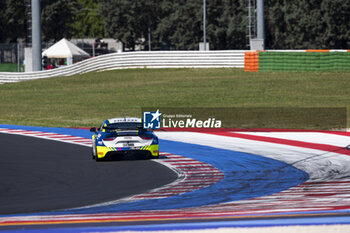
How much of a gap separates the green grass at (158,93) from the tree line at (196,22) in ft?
98.4

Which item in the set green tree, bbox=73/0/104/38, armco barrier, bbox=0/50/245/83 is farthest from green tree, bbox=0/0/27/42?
armco barrier, bbox=0/50/245/83

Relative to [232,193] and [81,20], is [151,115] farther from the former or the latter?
[81,20]

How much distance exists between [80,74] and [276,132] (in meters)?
26.6

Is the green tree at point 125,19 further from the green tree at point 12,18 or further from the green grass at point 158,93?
the green grass at point 158,93

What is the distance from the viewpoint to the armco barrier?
43969 mm

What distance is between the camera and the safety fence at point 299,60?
38.8m

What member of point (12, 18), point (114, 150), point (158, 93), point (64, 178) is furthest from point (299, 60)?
point (12, 18)

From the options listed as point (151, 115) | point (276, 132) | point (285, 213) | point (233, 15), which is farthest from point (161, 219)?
point (233, 15)

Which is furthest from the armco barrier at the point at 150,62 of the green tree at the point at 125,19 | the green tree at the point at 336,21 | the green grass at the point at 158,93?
the green tree at the point at 125,19

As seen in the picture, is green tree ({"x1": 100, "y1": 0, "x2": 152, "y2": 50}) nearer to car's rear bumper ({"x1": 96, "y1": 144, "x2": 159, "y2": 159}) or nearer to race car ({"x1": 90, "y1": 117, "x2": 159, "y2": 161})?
race car ({"x1": 90, "y1": 117, "x2": 159, "y2": 161})

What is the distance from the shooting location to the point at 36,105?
119 feet

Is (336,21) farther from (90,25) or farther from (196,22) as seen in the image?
(90,25)

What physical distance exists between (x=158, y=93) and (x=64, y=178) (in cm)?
2206

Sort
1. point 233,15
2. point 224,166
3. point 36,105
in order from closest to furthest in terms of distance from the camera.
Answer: point 224,166, point 36,105, point 233,15
